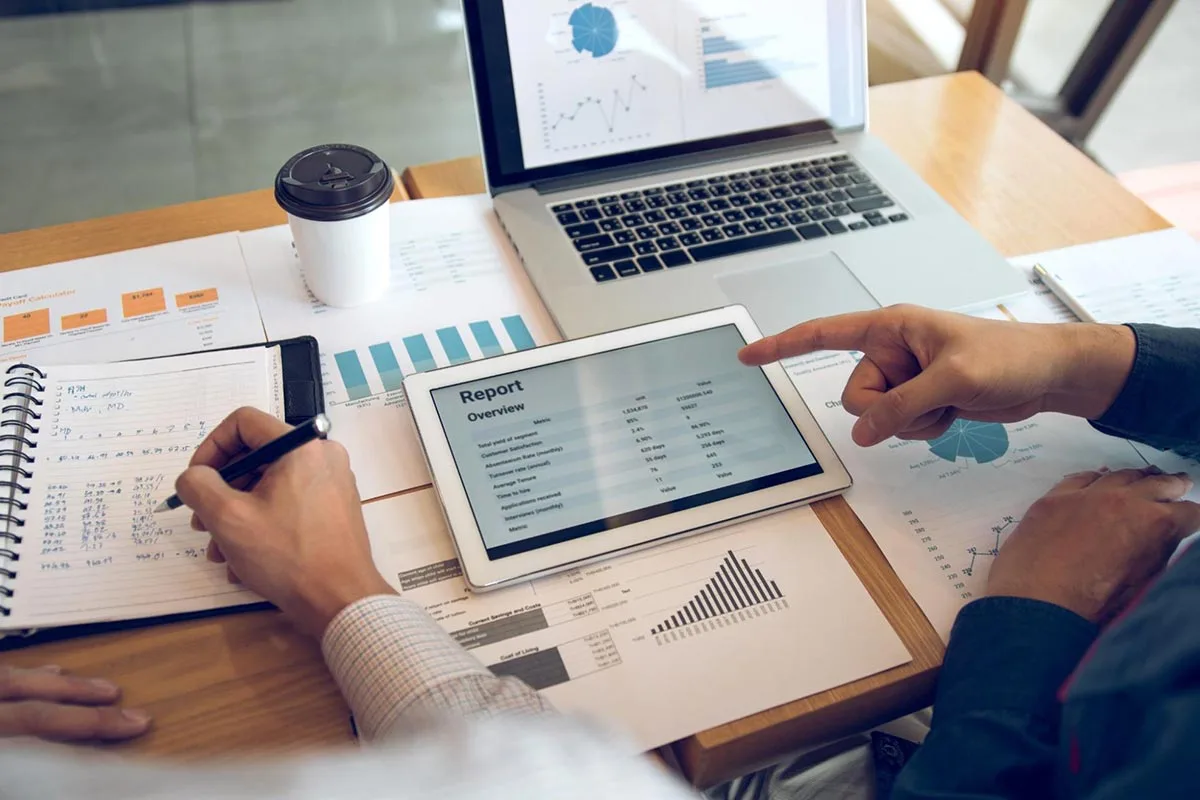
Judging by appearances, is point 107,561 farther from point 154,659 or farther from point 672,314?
point 672,314

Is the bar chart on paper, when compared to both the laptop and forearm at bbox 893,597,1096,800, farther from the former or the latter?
the laptop

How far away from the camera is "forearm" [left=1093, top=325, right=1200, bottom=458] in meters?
0.74

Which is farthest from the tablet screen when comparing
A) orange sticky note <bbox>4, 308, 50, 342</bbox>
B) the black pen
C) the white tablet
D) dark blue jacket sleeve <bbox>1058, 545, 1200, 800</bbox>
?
orange sticky note <bbox>4, 308, 50, 342</bbox>

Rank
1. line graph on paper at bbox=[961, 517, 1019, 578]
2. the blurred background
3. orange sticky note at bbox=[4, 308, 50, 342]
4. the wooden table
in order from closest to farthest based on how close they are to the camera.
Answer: the wooden table
line graph on paper at bbox=[961, 517, 1019, 578]
orange sticky note at bbox=[4, 308, 50, 342]
the blurred background

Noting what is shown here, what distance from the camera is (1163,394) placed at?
0.74 metres

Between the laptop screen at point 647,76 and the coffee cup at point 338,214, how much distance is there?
0.17 metres

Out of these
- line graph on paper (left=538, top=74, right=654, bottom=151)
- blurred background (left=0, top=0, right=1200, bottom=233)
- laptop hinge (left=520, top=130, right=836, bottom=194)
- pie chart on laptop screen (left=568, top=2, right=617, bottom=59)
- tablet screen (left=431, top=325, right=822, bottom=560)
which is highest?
pie chart on laptop screen (left=568, top=2, right=617, bottom=59)

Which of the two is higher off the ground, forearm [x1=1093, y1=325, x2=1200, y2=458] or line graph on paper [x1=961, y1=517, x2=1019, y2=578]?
forearm [x1=1093, y1=325, x2=1200, y2=458]

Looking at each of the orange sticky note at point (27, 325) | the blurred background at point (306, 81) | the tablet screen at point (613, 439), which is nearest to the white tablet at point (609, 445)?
the tablet screen at point (613, 439)

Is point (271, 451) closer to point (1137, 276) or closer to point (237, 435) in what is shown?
point (237, 435)

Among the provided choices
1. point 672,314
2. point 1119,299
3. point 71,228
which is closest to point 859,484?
point 672,314

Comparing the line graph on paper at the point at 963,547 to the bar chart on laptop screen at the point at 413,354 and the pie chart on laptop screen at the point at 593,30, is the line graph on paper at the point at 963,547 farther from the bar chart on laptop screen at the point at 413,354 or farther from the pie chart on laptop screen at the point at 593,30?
the pie chart on laptop screen at the point at 593,30

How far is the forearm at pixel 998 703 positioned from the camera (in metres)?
0.57

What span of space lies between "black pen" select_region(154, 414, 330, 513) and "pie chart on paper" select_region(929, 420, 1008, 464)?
1.61 ft
